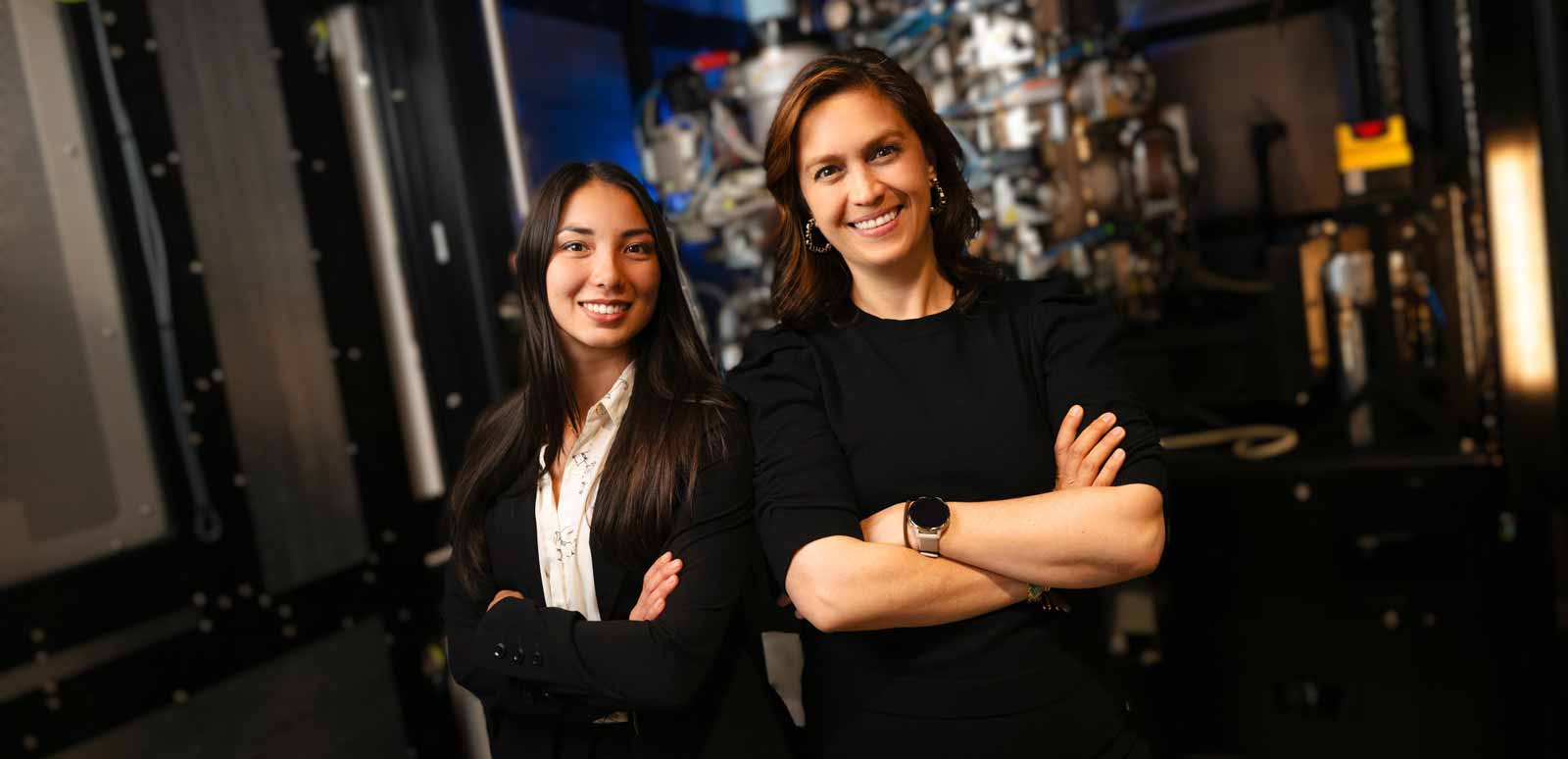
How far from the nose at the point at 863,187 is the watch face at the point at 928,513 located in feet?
1.17

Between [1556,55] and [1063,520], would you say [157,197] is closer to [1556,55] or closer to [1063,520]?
[1063,520]

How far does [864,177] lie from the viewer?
1.35 metres

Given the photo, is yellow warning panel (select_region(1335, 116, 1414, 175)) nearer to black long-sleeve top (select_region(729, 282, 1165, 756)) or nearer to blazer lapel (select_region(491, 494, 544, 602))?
black long-sleeve top (select_region(729, 282, 1165, 756))

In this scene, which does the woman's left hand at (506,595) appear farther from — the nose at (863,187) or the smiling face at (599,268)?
the nose at (863,187)

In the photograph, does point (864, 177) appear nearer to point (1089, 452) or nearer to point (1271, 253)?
point (1089, 452)

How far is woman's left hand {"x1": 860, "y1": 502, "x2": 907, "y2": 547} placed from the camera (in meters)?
1.28

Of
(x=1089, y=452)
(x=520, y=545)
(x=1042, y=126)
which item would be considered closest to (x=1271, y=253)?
(x=1042, y=126)

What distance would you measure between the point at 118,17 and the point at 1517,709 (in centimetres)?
324

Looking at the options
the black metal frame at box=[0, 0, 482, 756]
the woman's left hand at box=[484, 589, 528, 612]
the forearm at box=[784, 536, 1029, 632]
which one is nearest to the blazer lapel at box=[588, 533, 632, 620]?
the woman's left hand at box=[484, 589, 528, 612]

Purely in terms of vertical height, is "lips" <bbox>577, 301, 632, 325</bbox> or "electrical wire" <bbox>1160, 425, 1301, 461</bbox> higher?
"lips" <bbox>577, 301, 632, 325</bbox>

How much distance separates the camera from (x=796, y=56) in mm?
3012

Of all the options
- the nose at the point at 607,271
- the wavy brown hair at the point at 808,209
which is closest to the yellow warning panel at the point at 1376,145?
the wavy brown hair at the point at 808,209

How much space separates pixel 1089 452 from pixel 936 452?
0.17m

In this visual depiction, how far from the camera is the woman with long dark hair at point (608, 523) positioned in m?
1.31
